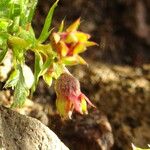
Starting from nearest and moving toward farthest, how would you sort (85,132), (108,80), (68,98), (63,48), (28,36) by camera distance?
(63,48), (68,98), (28,36), (85,132), (108,80)

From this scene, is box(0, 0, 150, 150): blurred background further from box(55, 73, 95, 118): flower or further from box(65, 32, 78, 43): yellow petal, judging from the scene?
box(65, 32, 78, 43): yellow petal

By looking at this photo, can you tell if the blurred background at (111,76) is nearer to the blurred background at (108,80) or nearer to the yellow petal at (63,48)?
the blurred background at (108,80)

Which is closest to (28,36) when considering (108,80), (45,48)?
(45,48)

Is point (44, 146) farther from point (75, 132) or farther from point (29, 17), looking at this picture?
point (75, 132)

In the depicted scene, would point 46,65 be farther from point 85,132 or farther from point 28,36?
point 85,132

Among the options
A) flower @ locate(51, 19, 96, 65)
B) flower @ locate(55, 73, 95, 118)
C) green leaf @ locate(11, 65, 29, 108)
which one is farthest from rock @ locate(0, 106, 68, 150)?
flower @ locate(51, 19, 96, 65)

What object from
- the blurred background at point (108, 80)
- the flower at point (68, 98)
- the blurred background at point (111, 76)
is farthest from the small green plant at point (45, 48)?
the blurred background at point (111, 76)

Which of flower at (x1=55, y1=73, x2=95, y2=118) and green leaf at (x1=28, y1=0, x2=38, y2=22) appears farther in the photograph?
green leaf at (x1=28, y1=0, x2=38, y2=22)
